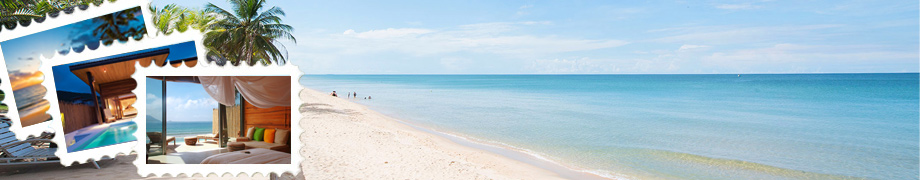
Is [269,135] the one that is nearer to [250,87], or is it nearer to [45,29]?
[250,87]

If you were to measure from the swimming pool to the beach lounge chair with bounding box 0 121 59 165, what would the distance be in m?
3.71

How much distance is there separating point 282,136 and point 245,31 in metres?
14.6

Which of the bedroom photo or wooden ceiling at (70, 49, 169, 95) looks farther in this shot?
the bedroom photo

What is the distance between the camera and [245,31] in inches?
653

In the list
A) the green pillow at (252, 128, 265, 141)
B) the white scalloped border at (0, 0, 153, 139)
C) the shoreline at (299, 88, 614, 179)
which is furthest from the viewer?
the shoreline at (299, 88, 614, 179)

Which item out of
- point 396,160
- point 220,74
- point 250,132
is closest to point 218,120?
point 250,132

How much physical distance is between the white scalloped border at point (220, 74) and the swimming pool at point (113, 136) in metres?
0.07

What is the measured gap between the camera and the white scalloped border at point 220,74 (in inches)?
132

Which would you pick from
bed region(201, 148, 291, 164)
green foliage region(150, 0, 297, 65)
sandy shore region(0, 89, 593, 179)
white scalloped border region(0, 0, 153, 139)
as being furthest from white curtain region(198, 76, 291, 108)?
green foliage region(150, 0, 297, 65)

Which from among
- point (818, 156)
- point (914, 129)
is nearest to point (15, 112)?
point (818, 156)

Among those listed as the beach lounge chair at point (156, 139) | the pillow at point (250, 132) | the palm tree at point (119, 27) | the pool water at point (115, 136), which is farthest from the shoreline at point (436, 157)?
the palm tree at point (119, 27)

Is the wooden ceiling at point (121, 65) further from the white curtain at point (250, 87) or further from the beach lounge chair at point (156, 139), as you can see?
the beach lounge chair at point (156, 139)

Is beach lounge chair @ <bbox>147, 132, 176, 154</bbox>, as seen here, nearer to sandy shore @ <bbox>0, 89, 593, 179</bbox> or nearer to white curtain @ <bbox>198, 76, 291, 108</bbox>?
white curtain @ <bbox>198, 76, 291, 108</bbox>

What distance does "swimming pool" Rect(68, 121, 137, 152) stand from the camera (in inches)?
133
